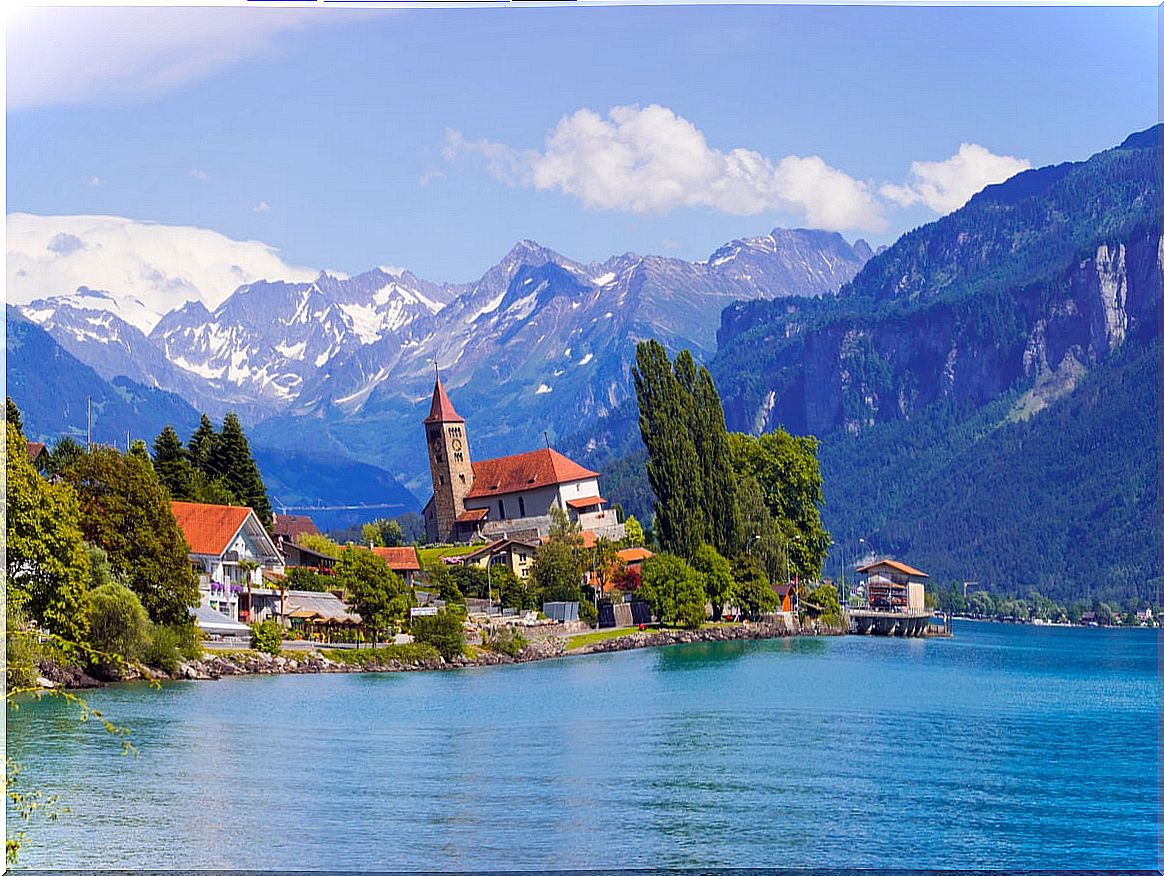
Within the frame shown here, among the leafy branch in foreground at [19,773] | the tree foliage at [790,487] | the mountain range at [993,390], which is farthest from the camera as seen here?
the mountain range at [993,390]

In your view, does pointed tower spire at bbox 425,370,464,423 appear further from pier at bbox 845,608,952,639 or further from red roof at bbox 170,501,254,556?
red roof at bbox 170,501,254,556

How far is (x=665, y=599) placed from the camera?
127 ft

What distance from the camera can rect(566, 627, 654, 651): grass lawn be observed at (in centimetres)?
3494

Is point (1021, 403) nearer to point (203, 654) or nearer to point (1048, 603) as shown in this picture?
point (1048, 603)

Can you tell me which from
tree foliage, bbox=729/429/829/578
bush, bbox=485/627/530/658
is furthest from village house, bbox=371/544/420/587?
tree foliage, bbox=729/429/829/578

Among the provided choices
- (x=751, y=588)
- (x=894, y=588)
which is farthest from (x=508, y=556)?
(x=894, y=588)

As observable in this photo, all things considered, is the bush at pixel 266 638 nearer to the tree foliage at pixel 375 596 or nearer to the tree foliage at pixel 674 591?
the tree foliage at pixel 375 596

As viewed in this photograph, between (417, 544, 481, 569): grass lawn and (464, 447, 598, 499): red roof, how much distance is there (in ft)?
13.1

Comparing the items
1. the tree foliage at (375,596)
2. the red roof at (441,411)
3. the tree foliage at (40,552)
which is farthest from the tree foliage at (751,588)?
the tree foliage at (40,552)

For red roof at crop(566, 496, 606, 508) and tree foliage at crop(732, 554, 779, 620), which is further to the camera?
red roof at crop(566, 496, 606, 508)

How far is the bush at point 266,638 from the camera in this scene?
27.3m

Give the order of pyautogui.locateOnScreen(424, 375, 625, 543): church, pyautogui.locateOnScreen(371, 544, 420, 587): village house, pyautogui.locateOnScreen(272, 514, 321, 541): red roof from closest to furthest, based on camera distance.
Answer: pyautogui.locateOnScreen(371, 544, 420, 587): village house
pyautogui.locateOnScreen(272, 514, 321, 541): red roof
pyautogui.locateOnScreen(424, 375, 625, 543): church

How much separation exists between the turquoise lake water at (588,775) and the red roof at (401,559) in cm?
1303

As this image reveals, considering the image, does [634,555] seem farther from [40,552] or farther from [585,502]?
[40,552]
